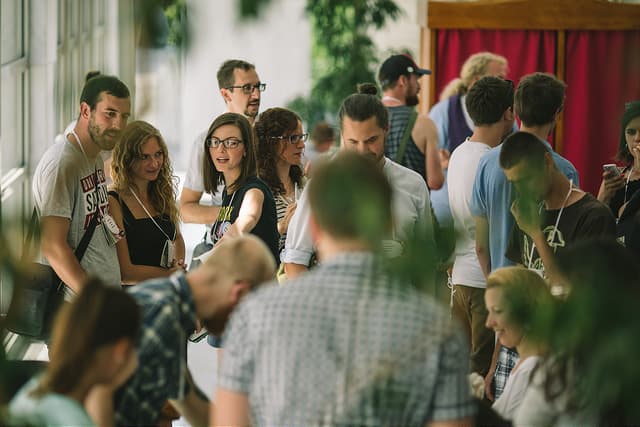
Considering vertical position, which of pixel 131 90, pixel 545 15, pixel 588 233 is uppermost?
pixel 545 15

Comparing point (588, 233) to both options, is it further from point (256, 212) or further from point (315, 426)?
point (315, 426)

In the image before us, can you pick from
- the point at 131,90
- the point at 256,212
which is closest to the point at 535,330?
the point at 131,90

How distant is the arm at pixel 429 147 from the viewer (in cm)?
548

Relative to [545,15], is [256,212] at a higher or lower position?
lower

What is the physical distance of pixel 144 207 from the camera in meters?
4.02

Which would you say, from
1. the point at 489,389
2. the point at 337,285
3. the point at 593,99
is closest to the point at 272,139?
the point at 489,389

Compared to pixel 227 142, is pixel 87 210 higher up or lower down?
lower down

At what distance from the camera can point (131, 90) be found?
37.8 inches

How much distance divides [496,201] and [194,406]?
2069 mm

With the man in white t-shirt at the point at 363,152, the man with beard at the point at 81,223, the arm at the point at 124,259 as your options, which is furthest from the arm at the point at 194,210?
the man in white t-shirt at the point at 363,152

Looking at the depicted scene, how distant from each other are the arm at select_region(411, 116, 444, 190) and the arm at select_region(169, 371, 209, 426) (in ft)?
10.8

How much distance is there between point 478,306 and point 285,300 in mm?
2730

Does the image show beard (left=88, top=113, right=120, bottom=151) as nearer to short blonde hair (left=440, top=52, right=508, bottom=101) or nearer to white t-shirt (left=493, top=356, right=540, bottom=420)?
white t-shirt (left=493, top=356, right=540, bottom=420)

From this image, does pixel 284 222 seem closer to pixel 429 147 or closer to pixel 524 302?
pixel 429 147
